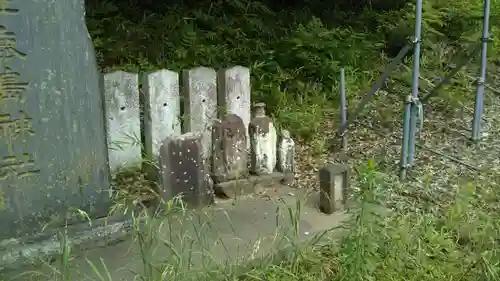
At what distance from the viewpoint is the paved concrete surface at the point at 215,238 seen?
9.21ft

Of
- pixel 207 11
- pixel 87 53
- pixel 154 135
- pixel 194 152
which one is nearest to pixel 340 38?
pixel 207 11

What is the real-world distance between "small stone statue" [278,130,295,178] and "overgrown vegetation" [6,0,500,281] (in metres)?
0.45

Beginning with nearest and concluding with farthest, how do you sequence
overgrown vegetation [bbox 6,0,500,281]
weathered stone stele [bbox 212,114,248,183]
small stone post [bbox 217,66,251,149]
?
overgrown vegetation [bbox 6,0,500,281], weathered stone stele [bbox 212,114,248,183], small stone post [bbox 217,66,251,149]

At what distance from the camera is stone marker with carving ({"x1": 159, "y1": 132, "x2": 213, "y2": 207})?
334 cm

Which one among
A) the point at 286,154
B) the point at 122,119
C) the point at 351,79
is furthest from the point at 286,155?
the point at 351,79

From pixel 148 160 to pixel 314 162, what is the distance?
3.84 ft

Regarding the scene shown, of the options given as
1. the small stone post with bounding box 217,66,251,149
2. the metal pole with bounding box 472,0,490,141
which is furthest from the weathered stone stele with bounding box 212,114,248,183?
the metal pole with bounding box 472,0,490,141

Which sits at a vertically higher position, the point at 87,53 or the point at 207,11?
the point at 207,11

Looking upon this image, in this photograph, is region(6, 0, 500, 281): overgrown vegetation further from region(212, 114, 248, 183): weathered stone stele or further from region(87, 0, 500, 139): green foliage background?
region(212, 114, 248, 183): weathered stone stele

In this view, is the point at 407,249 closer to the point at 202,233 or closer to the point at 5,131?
the point at 202,233

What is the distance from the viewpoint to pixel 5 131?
9.49ft

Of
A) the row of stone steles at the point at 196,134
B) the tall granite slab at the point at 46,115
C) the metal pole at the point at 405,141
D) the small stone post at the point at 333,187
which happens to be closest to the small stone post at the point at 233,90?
the row of stone steles at the point at 196,134

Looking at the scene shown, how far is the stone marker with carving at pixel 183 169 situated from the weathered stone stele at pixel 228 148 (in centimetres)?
24

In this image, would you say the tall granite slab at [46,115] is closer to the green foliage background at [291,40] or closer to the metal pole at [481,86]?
the green foliage background at [291,40]
